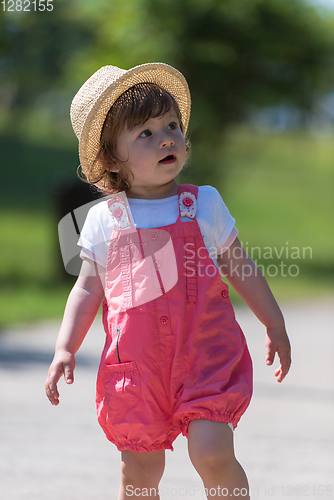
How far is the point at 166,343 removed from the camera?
7.66ft

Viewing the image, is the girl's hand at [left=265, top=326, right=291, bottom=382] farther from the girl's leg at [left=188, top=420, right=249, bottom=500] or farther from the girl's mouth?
the girl's mouth

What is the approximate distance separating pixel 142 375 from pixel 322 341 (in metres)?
4.14

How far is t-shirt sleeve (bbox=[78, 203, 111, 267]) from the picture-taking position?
2498 mm

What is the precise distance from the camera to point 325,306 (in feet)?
26.7

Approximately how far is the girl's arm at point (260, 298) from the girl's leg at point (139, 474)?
22.4 inches

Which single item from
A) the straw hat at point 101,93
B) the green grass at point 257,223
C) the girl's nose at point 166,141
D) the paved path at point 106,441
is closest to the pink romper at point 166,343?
the girl's nose at point 166,141

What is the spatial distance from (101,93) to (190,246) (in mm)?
667

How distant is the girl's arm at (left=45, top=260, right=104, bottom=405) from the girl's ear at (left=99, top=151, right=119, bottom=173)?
0.38 metres

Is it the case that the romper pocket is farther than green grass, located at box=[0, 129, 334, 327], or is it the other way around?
green grass, located at box=[0, 129, 334, 327]

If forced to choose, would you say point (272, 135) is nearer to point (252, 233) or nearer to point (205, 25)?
point (252, 233)

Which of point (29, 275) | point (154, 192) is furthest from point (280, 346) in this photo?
point (29, 275)

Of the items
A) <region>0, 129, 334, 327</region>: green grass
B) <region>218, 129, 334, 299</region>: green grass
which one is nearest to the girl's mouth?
<region>0, 129, 334, 327</region>: green grass

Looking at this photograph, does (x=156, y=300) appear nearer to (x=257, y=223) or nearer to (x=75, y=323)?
(x=75, y=323)

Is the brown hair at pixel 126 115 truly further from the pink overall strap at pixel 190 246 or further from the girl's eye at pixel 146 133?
the pink overall strap at pixel 190 246
